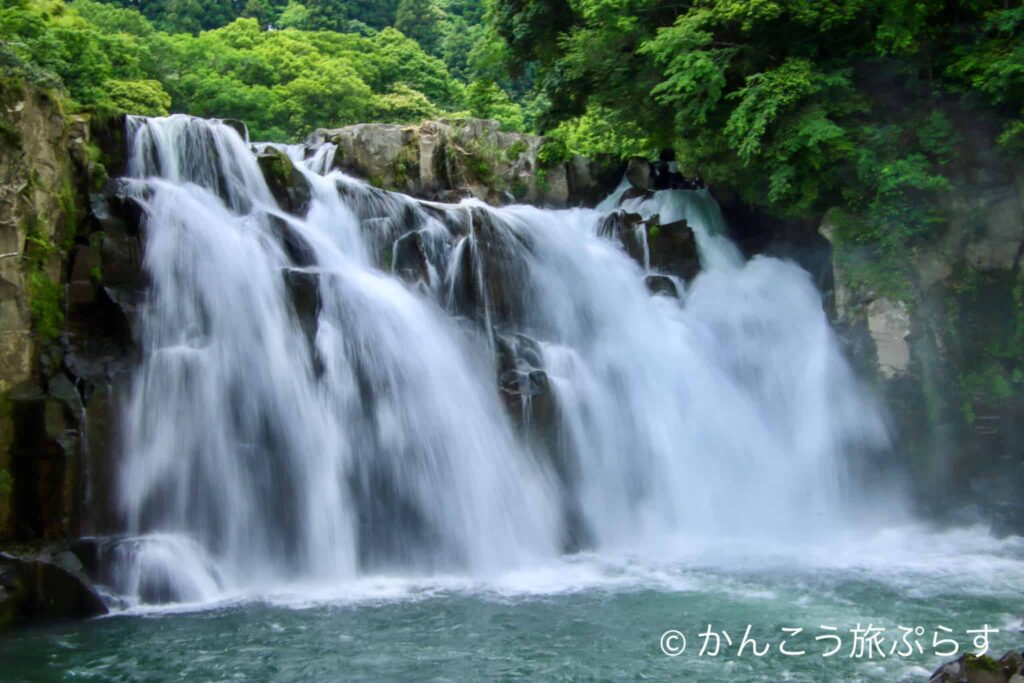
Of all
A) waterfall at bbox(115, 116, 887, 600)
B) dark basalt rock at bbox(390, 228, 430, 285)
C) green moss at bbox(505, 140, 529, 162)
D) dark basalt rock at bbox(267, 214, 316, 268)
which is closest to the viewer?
waterfall at bbox(115, 116, 887, 600)

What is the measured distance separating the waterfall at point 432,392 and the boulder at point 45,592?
50 centimetres

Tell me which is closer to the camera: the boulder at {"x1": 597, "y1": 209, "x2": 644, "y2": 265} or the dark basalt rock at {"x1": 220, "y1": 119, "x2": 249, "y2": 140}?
the dark basalt rock at {"x1": 220, "y1": 119, "x2": 249, "y2": 140}

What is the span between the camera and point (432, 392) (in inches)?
511

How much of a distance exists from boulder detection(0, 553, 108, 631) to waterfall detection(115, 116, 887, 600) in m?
0.50

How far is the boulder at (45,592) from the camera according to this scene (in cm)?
996

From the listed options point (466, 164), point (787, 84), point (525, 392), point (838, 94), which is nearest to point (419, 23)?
point (466, 164)

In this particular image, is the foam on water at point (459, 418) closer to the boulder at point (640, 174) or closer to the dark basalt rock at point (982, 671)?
the boulder at point (640, 174)

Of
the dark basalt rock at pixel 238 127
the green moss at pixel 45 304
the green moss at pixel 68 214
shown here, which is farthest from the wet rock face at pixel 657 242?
the green moss at pixel 45 304

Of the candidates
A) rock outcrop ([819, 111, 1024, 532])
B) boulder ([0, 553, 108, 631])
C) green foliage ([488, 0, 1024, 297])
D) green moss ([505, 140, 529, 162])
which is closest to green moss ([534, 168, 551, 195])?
green moss ([505, 140, 529, 162])

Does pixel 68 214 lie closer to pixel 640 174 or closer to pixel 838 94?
pixel 838 94

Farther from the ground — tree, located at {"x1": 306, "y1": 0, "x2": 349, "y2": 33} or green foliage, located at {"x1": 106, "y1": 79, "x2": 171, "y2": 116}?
tree, located at {"x1": 306, "y1": 0, "x2": 349, "y2": 33}

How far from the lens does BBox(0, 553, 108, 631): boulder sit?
996 cm

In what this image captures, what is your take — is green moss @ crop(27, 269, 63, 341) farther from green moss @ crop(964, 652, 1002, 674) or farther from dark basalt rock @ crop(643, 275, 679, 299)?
green moss @ crop(964, 652, 1002, 674)

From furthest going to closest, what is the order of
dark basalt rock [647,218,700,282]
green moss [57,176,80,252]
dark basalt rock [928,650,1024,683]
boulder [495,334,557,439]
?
dark basalt rock [647,218,700,282], boulder [495,334,557,439], green moss [57,176,80,252], dark basalt rock [928,650,1024,683]
